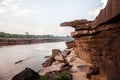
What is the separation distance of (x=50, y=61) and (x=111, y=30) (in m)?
12.8

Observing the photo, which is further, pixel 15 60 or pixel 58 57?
pixel 15 60

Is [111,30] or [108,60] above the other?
[111,30]

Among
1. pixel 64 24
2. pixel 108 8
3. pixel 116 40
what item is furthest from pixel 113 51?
pixel 64 24

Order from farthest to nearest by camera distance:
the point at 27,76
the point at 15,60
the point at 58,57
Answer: the point at 15,60, the point at 58,57, the point at 27,76

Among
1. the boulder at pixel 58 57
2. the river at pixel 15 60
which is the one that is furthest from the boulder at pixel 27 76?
the river at pixel 15 60

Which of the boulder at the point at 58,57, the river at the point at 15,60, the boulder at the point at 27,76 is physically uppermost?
the boulder at the point at 58,57

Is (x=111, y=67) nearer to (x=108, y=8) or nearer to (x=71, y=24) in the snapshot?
(x=108, y=8)

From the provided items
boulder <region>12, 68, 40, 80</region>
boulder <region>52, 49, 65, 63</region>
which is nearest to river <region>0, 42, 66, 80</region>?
boulder <region>52, 49, 65, 63</region>

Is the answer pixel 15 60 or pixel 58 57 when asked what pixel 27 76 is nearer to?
pixel 58 57

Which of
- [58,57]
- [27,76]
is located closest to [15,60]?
[58,57]

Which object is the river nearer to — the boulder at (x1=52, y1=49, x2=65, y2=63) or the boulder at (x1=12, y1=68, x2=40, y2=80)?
the boulder at (x1=52, y1=49, x2=65, y2=63)

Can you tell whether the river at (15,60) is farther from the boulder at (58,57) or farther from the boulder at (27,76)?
the boulder at (27,76)

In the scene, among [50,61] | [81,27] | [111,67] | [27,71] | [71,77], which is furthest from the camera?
[50,61]

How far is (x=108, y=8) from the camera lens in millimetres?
5227
